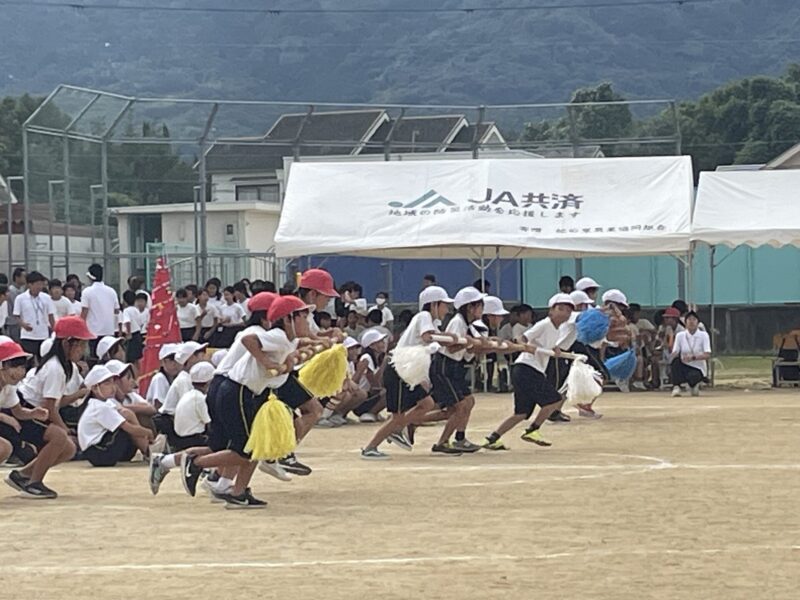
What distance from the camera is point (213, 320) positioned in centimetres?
2383

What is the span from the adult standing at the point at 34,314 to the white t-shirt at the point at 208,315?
3015 mm

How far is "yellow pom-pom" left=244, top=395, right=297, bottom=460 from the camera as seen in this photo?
11164mm

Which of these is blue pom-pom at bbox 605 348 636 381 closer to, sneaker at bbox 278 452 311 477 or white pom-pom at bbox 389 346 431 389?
white pom-pom at bbox 389 346 431 389

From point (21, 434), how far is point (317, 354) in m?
2.48

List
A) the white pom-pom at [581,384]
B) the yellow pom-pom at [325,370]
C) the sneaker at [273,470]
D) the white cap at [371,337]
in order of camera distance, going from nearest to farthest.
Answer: the yellow pom-pom at [325,370] → the sneaker at [273,470] → the white pom-pom at [581,384] → the white cap at [371,337]

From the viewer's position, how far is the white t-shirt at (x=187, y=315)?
2355 centimetres

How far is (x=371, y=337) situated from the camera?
21.4m

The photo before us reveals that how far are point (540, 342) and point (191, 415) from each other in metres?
3.93

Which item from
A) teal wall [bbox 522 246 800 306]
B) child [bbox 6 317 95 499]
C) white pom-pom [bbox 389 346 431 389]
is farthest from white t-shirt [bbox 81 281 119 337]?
teal wall [bbox 522 246 800 306]

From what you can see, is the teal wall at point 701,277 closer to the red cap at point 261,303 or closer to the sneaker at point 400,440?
the sneaker at point 400,440

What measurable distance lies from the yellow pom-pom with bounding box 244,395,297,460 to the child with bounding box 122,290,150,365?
446 inches

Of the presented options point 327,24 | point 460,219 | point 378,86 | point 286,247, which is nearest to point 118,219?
point 286,247

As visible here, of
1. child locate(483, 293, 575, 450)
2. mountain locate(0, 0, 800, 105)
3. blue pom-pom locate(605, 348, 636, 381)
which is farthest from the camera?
mountain locate(0, 0, 800, 105)

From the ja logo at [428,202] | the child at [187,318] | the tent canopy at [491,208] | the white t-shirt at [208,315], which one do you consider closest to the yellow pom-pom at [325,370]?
the child at [187,318]
